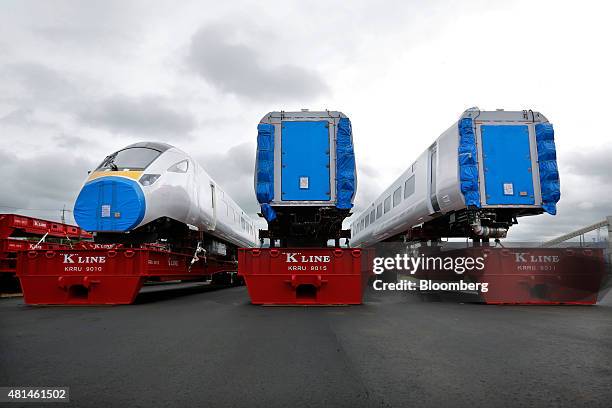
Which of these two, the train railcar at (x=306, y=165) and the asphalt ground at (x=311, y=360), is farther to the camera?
the train railcar at (x=306, y=165)

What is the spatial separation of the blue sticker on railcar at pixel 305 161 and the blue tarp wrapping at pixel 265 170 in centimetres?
28

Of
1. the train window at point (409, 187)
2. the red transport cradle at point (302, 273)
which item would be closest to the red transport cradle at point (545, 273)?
the red transport cradle at point (302, 273)

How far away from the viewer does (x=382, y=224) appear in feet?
57.7

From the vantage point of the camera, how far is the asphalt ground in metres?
2.97

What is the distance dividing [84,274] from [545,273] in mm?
10005

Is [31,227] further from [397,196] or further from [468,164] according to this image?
[468,164]

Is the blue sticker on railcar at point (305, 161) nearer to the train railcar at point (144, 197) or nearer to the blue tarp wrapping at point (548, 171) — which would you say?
the train railcar at point (144, 197)

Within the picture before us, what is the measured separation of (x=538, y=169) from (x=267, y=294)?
6.80 meters

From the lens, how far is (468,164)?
31.0ft

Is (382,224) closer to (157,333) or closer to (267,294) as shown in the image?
(267,294)

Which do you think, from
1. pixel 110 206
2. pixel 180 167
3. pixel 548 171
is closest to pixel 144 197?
pixel 110 206

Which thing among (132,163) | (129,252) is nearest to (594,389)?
(129,252)

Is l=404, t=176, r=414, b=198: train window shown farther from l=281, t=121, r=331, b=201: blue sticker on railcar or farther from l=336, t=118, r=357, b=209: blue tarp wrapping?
l=281, t=121, r=331, b=201: blue sticker on railcar

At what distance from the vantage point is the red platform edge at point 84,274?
8.85 metres
